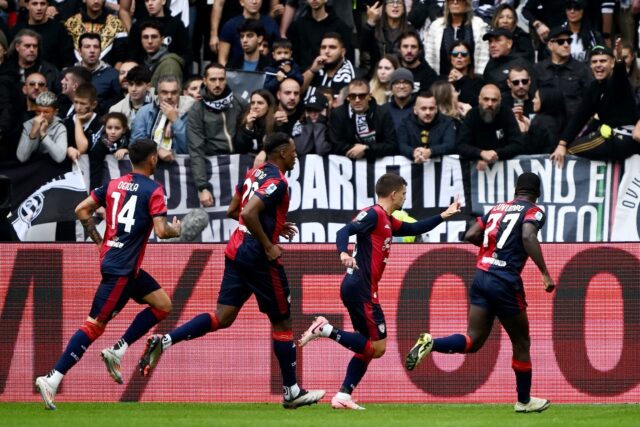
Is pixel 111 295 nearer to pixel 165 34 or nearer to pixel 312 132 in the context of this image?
pixel 312 132

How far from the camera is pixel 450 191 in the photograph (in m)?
16.0

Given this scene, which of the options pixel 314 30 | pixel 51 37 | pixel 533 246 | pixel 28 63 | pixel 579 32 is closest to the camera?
pixel 533 246

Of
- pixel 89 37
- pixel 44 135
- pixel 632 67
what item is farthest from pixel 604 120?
pixel 89 37

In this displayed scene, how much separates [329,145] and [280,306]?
4.34m

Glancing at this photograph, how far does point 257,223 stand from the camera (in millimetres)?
12008

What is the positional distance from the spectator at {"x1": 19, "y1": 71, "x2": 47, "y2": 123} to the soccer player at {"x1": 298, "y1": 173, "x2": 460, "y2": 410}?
649cm

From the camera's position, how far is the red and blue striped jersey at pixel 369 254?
1229cm

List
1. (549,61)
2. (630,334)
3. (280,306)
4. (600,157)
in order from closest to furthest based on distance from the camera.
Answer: (280,306), (630,334), (600,157), (549,61)

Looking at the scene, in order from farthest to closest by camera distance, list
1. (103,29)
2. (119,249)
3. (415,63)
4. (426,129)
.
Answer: (103,29) → (415,63) → (426,129) → (119,249)

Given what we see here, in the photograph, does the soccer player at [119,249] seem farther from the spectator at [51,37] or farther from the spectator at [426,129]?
the spectator at [51,37]

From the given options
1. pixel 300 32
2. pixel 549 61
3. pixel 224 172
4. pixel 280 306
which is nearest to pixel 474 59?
pixel 549 61

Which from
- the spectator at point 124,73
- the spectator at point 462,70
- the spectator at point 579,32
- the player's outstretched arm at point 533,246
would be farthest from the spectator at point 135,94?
the player's outstretched arm at point 533,246

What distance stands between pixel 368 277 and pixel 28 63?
7.61 m

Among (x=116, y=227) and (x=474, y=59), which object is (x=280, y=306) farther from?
(x=474, y=59)
